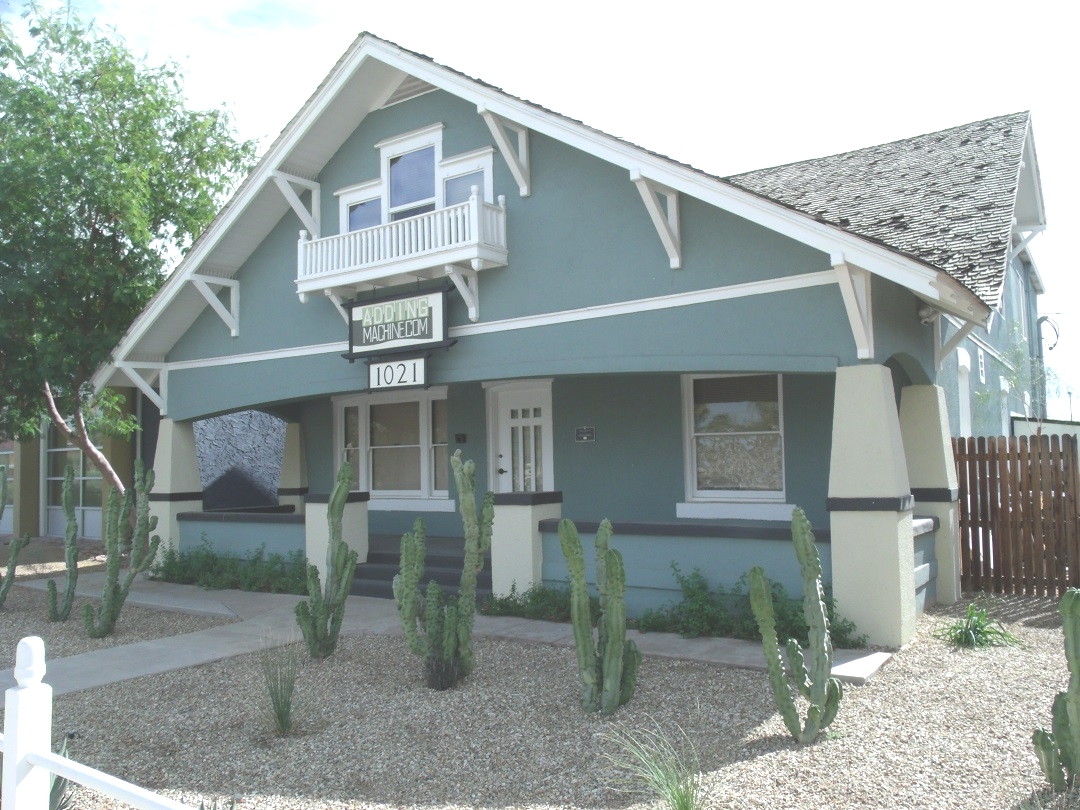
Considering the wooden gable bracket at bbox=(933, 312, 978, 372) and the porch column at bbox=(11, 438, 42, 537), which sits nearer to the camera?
the wooden gable bracket at bbox=(933, 312, 978, 372)

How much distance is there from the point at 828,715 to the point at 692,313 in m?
4.69

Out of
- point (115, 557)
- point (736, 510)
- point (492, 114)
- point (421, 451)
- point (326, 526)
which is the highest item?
point (492, 114)

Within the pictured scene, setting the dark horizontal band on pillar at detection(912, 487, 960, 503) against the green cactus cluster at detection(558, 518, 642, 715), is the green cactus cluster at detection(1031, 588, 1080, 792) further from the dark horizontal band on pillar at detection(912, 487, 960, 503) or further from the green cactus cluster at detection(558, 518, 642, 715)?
the dark horizontal band on pillar at detection(912, 487, 960, 503)

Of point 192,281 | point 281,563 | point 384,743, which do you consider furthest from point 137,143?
point 384,743

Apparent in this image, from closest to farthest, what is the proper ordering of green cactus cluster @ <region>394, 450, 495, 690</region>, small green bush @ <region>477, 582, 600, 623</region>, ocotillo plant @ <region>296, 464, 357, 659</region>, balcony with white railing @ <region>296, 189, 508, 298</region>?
1. green cactus cluster @ <region>394, 450, 495, 690</region>
2. ocotillo plant @ <region>296, 464, 357, 659</region>
3. small green bush @ <region>477, 582, 600, 623</region>
4. balcony with white railing @ <region>296, 189, 508, 298</region>

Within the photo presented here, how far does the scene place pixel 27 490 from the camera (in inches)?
827

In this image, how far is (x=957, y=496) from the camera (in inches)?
418

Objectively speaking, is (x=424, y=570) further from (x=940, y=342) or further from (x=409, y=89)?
(x=940, y=342)

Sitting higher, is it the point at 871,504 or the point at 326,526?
the point at 871,504

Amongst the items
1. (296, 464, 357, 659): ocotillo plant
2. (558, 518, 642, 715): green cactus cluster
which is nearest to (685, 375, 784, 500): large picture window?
(296, 464, 357, 659): ocotillo plant

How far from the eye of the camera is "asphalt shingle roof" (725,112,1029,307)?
913cm

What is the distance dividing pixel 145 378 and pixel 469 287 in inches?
271

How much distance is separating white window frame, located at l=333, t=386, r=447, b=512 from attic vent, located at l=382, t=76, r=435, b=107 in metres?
4.37

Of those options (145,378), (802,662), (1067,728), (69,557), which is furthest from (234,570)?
(1067,728)
